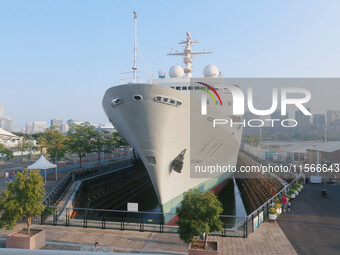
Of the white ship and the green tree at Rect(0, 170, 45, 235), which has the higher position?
the white ship

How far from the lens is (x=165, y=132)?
12.6 m

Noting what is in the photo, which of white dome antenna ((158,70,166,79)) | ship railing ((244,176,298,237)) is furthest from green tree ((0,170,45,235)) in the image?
white dome antenna ((158,70,166,79))

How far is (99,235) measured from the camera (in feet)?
33.3

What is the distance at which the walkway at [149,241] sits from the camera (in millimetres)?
8711

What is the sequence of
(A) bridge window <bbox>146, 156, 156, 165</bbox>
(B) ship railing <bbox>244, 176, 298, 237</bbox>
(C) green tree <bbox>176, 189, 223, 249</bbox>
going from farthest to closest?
(A) bridge window <bbox>146, 156, 156, 165</bbox>
(B) ship railing <bbox>244, 176, 298, 237</bbox>
(C) green tree <bbox>176, 189, 223, 249</bbox>

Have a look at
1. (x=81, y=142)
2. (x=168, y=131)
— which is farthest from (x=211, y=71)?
(x=81, y=142)

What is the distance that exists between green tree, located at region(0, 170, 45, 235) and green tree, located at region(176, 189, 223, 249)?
562cm

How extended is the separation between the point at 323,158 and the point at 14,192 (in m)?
29.7

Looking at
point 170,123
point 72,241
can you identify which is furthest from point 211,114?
point 72,241

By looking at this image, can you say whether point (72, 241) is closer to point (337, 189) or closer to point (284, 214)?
point (284, 214)

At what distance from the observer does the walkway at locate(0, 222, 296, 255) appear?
343 inches

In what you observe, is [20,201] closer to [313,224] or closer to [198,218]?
[198,218]

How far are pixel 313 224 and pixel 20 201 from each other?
12.6 metres

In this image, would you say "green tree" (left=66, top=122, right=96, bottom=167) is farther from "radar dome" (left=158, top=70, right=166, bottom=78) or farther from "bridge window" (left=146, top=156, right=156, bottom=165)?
"bridge window" (left=146, top=156, right=156, bottom=165)
